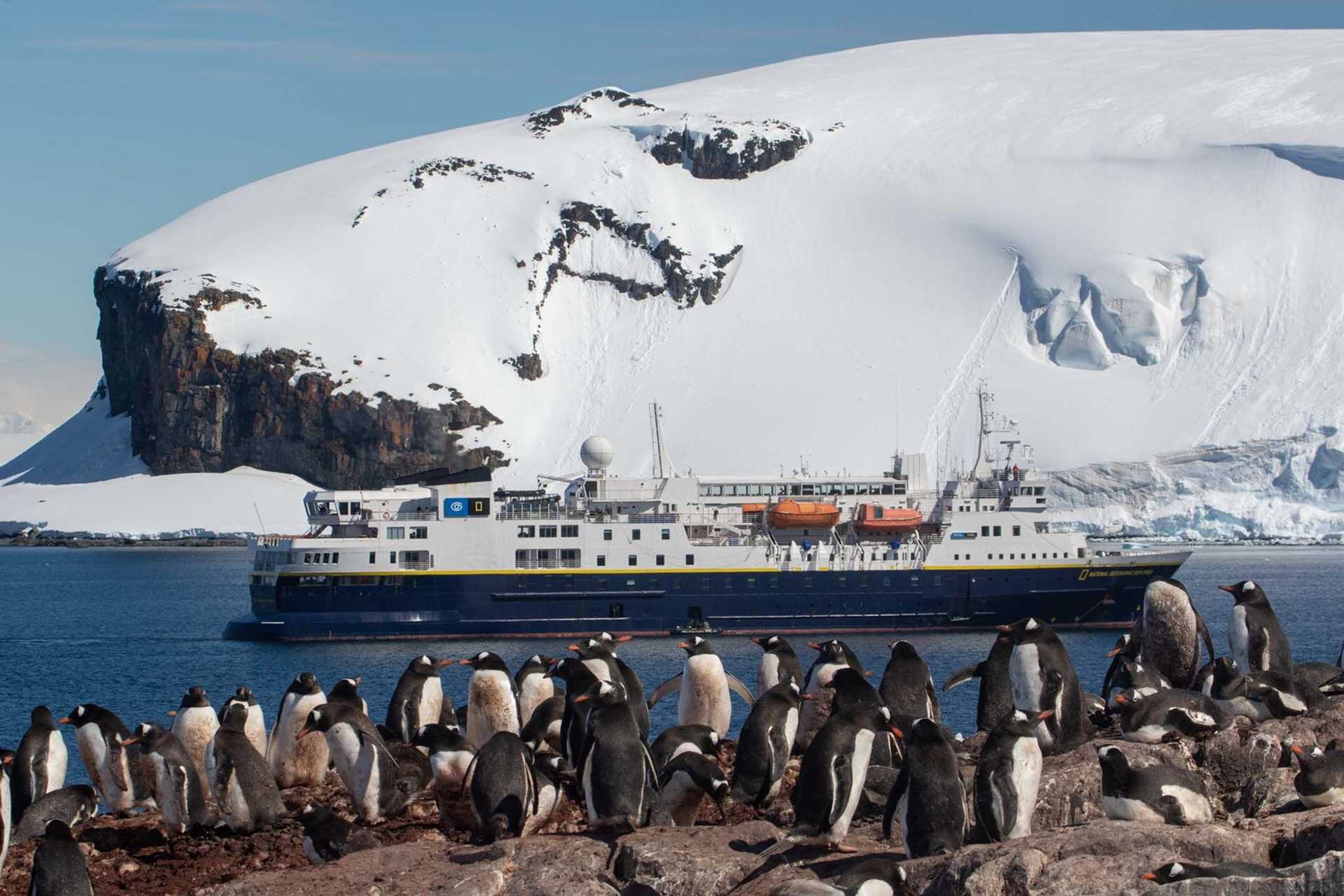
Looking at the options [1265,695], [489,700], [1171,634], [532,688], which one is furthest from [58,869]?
[1171,634]

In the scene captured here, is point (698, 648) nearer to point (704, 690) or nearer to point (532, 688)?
point (704, 690)

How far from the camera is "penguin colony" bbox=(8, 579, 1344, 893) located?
1164cm

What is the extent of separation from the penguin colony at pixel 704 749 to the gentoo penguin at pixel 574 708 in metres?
0.03

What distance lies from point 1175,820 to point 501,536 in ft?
113

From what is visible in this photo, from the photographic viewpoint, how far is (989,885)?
9.98 metres

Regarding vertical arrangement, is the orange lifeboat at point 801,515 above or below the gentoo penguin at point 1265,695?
above

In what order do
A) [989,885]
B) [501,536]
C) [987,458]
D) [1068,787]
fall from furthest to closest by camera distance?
[987,458], [501,536], [1068,787], [989,885]

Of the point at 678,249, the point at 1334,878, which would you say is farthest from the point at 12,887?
the point at 678,249

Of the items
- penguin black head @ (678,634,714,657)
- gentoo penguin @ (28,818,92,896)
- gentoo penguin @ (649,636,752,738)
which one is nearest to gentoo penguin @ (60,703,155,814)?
gentoo penguin @ (28,818,92,896)

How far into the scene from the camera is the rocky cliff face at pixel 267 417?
121m

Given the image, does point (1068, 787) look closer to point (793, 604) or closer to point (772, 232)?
point (793, 604)

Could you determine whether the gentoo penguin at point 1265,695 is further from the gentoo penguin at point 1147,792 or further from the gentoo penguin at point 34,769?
the gentoo penguin at point 34,769

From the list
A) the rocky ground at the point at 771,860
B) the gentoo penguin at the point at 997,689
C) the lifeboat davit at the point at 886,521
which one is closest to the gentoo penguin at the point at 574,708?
A: the rocky ground at the point at 771,860

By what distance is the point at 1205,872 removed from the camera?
9328 mm
